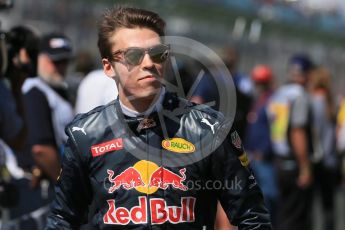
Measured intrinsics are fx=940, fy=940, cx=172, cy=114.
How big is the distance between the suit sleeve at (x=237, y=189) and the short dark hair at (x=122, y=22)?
52 cm

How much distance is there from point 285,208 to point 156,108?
712 cm

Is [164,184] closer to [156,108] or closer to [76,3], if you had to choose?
[156,108]

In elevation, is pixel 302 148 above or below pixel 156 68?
above

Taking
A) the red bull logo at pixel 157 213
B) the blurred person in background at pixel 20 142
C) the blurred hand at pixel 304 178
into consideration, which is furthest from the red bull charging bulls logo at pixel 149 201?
the blurred hand at pixel 304 178

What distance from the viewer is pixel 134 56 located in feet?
11.7

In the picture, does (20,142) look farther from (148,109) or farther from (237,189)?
(237,189)

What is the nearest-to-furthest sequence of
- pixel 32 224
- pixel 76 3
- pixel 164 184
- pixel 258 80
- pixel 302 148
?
pixel 164 184, pixel 32 224, pixel 302 148, pixel 258 80, pixel 76 3


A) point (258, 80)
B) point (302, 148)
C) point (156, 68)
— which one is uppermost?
point (258, 80)

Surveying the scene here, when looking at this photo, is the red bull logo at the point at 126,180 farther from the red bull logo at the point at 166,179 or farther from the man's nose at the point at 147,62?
the man's nose at the point at 147,62

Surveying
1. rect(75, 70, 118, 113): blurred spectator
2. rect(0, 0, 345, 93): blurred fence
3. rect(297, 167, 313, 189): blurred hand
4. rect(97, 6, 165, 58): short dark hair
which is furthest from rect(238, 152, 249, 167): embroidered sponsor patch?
rect(297, 167, 313, 189): blurred hand

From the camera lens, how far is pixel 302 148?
32.9 ft

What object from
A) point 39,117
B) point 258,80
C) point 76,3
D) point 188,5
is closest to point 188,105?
point 39,117

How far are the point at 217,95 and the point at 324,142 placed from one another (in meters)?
5.40

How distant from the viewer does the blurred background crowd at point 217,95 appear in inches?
245
